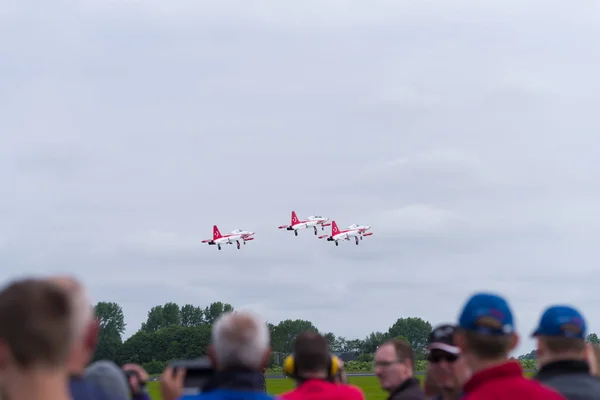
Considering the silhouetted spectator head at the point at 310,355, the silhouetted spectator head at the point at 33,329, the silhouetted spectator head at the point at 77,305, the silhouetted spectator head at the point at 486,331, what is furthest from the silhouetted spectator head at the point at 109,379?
the silhouetted spectator head at the point at 33,329

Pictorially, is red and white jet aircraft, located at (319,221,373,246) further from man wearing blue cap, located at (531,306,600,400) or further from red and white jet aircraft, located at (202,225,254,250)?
man wearing blue cap, located at (531,306,600,400)

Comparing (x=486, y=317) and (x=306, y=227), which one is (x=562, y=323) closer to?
(x=486, y=317)

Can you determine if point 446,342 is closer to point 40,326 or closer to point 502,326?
point 502,326

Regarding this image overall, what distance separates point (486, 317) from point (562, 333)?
1.67 m

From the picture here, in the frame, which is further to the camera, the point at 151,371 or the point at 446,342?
the point at 151,371

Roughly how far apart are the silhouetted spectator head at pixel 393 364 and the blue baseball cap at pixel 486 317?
12.4 feet

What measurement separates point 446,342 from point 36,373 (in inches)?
195

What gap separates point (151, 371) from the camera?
162125 mm

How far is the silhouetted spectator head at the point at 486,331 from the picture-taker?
656 cm

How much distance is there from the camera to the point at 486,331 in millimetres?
6559

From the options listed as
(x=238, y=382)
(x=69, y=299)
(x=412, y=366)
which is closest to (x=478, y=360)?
(x=238, y=382)

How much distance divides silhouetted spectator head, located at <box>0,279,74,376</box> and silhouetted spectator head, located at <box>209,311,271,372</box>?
2112 millimetres

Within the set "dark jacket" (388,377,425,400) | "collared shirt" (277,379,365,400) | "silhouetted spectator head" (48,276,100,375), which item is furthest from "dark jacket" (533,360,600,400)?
"silhouetted spectator head" (48,276,100,375)

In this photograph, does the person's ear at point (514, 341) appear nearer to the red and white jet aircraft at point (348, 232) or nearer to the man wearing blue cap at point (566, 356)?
the man wearing blue cap at point (566, 356)
